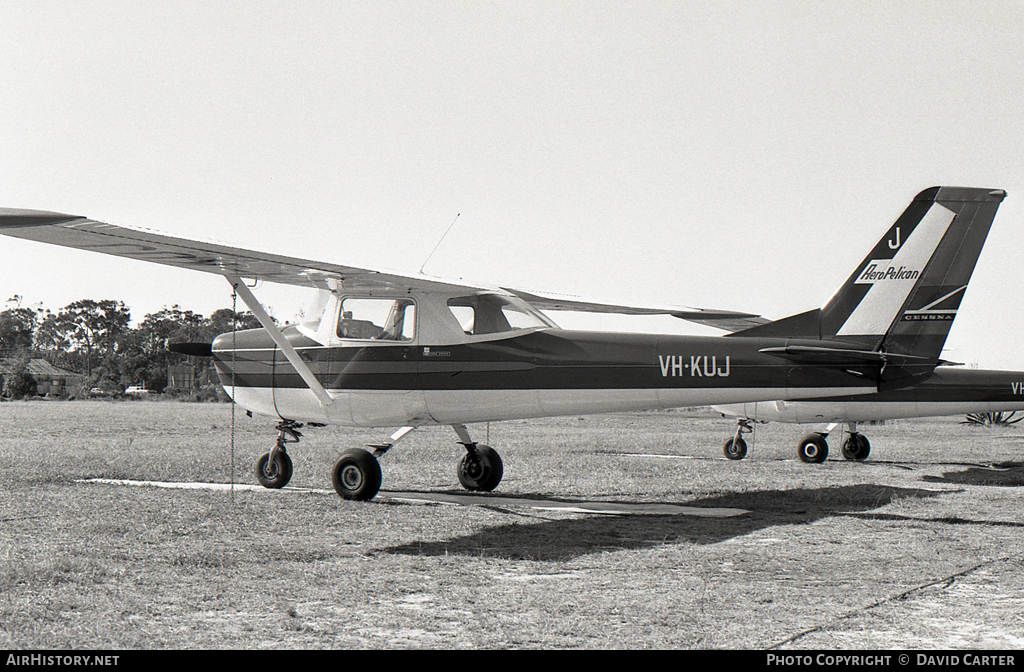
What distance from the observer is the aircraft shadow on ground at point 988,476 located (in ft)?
44.1

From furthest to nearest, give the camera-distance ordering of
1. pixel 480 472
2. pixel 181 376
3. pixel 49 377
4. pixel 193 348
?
1. pixel 49 377
2. pixel 181 376
3. pixel 193 348
4. pixel 480 472

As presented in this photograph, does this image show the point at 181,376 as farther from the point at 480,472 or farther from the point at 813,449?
the point at 480,472

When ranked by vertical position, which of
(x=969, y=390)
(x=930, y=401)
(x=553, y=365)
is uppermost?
(x=553, y=365)

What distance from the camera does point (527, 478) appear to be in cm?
1332

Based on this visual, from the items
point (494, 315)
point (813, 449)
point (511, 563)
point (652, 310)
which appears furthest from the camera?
point (813, 449)

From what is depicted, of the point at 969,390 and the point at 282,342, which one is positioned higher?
the point at 282,342

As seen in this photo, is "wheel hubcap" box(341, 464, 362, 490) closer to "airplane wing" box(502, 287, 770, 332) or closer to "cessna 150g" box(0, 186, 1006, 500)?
"cessna 150g" box(0, 186, 1006, 500)

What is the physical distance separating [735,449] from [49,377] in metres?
103

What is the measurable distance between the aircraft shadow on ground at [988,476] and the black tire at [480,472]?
651cm

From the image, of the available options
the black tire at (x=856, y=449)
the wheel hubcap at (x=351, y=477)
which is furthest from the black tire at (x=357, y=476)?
the black tire at (x=856, y=449)

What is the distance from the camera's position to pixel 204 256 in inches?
371

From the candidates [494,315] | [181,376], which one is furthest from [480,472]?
[181,376]

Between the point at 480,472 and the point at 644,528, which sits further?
the point at 480,472
